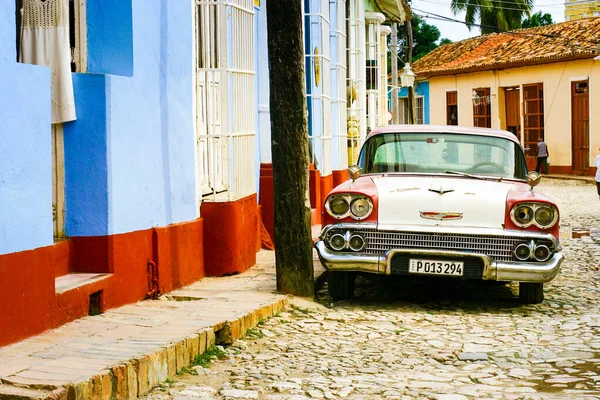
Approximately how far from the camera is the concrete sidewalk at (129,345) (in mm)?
4551

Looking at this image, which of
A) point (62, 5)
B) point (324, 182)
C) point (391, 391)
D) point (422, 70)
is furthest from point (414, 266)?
point (422, 70)

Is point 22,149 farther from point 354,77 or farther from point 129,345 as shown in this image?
point 354,77

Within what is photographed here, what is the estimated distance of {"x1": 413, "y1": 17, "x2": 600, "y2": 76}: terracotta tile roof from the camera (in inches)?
1219

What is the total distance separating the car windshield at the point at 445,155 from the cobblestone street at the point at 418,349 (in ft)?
3.50

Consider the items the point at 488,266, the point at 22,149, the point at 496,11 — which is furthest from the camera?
the point at 496,11

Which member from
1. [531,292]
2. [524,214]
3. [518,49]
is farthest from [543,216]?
[518,49]

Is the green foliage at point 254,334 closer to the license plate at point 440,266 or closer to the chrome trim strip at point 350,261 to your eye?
the chrome trim strip at point 350,261

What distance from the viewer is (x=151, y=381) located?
514cm

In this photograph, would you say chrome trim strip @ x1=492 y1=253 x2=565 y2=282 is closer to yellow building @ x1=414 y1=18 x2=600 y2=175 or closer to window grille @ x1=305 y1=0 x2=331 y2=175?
window grille @ x1=305 y1=0 x2=331 y2=175

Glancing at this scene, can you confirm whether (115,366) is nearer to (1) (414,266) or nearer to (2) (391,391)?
(2) (391,391)

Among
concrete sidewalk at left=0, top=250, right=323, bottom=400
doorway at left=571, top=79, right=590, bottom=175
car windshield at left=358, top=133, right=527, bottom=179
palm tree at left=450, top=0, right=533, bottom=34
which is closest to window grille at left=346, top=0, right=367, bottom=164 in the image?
car windshield at left=358, top=133, right=527, bottom=179

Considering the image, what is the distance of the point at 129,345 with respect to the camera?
5406 mm

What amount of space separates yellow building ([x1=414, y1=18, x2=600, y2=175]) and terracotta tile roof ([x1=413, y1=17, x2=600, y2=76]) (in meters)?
0.03

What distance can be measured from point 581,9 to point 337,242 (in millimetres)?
43198
